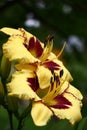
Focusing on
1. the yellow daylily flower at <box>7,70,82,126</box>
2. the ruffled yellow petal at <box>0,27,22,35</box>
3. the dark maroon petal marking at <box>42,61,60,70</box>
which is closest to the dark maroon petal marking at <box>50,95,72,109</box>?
the yellow daylily flower at <box>7,70,82,126</box>

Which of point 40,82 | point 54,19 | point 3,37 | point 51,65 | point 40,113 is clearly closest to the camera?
point 40,113

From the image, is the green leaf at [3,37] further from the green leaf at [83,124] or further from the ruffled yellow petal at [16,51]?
the green leaf at [83,124]

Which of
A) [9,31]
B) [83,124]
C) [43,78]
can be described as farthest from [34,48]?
[83,124]

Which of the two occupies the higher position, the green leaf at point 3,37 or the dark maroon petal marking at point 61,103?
the green leaf at point 3,37

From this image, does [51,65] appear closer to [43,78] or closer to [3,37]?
[43,78]

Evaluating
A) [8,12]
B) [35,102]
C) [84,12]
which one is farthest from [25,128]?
[8,12]

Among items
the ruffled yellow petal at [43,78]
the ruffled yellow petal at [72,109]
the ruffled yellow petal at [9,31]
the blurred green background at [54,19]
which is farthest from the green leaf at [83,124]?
the blurred green background at [54,19]

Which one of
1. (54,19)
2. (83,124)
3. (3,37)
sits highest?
(3,37)

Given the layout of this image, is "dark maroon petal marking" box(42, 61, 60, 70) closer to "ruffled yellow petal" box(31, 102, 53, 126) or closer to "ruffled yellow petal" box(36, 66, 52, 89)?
"ruffled yellow petal" box(36, 66, 52, 89)
